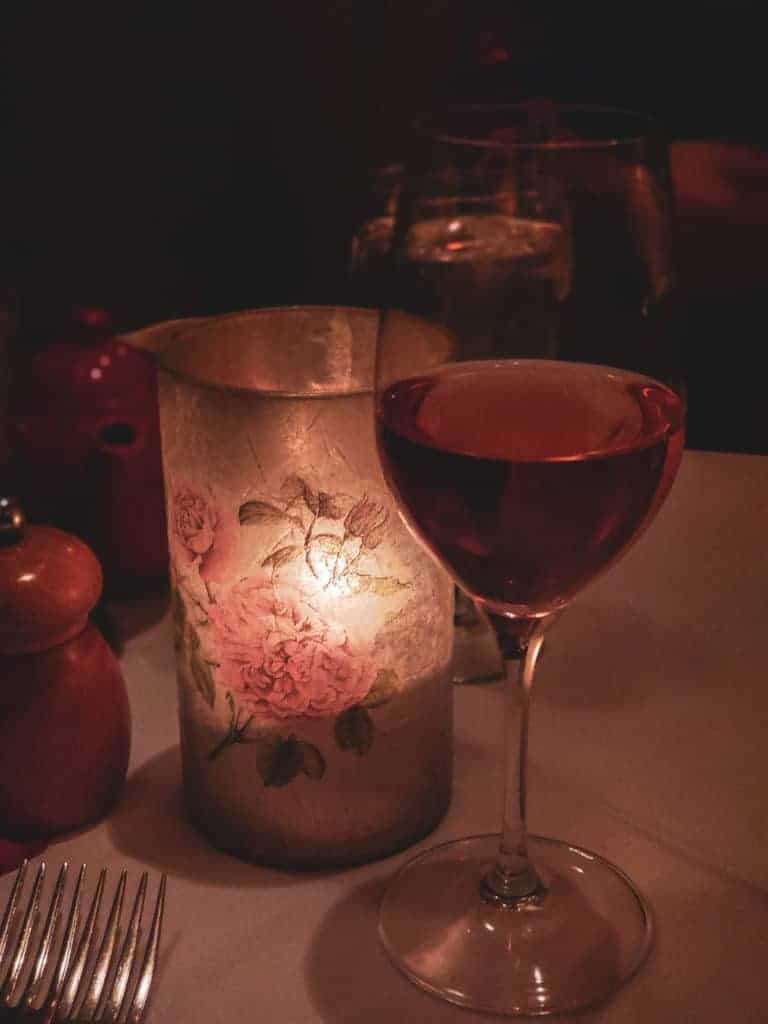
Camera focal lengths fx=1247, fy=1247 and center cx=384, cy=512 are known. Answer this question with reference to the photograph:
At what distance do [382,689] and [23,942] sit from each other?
0.65 feet

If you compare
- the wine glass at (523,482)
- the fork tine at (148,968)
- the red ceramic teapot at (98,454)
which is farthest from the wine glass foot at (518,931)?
the red ceramic teapot at (98,454)

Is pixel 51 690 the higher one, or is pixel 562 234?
pixel 562 234

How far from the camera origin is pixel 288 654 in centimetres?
60

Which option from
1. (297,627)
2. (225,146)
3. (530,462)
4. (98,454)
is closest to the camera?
(530,462)

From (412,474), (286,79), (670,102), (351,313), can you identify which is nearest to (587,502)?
(412,474)

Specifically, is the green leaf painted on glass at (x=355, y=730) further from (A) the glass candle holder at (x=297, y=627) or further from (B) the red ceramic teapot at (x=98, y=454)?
(B) the red ceramic teapot at (x=98, y=454)

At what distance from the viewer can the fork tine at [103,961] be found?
501 mm

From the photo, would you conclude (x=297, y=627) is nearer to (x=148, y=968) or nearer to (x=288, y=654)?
(x=288, y=654)

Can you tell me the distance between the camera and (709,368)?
1982 mm

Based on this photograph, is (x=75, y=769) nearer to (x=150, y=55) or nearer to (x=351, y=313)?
(x=351, y=313)

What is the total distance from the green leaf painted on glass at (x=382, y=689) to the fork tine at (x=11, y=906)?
179mm

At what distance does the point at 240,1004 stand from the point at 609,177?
380 mm

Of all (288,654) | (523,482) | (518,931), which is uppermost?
(523,482)

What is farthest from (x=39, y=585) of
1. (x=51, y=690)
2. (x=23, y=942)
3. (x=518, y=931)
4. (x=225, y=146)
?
(x=225, y=146)
